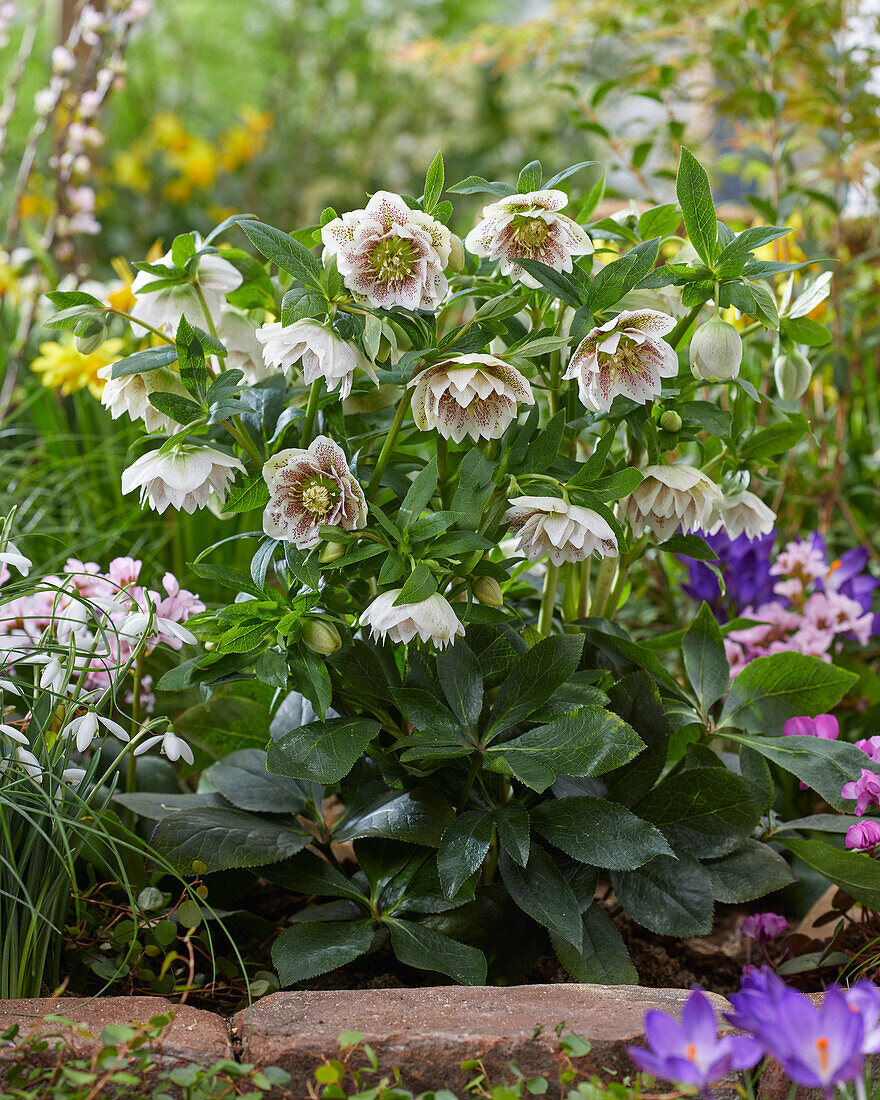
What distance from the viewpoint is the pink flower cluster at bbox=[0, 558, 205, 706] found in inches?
31.0

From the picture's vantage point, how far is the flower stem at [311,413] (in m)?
0.73

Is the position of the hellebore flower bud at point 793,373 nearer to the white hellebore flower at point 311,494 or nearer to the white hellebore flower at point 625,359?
the white hellebore flower at point 625,359

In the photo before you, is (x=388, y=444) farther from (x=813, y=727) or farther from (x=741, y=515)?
(x=813, y=727)

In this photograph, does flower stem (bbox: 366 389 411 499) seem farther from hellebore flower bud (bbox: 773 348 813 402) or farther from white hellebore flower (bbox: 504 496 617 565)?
hellebore flower bud (bbox: 773 348 813 402)

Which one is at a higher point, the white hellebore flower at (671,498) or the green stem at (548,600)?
the white hellebore flower at (671,498)

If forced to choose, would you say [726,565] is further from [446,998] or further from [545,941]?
[446,998]

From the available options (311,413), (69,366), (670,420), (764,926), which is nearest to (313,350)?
(311,413)

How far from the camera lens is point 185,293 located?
2.62ft

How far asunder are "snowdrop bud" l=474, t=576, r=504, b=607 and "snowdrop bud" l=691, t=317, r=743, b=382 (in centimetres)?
24

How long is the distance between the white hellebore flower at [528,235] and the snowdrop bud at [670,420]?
15cm

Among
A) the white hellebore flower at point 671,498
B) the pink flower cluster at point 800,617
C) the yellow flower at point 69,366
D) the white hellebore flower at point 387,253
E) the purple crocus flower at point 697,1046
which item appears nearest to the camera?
the purple crocus flower at point 697,1046

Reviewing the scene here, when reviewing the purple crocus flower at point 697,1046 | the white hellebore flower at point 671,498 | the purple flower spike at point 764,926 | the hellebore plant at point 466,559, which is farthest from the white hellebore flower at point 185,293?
the purple flower spike at point 764,926

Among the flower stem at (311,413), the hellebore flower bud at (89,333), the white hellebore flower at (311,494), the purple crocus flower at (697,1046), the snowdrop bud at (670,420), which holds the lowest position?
the purple crocus flower at (697,1046)

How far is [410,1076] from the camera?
0.63m
